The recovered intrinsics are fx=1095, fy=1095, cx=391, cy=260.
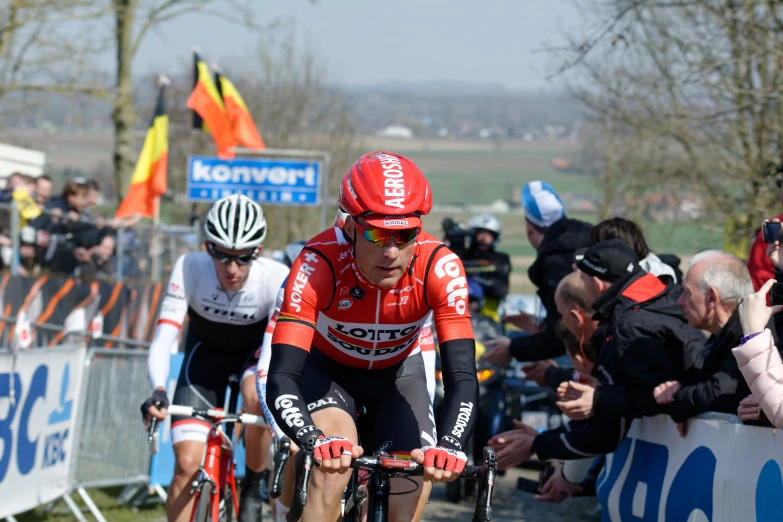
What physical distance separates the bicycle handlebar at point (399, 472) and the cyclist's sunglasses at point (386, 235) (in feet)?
2.82

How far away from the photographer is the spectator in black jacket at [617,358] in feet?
19.5

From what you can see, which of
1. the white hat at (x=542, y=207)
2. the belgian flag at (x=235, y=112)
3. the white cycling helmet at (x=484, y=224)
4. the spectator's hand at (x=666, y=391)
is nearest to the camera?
the spectator's hand at (x=666, y=391)

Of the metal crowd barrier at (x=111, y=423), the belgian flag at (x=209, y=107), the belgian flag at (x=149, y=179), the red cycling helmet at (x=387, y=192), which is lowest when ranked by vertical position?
the metal crowd barrier at (x=111, y=423)

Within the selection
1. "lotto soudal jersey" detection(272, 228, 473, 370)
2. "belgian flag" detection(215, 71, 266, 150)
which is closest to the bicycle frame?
"lotto soudal jersey" detection(272, 228, 473, 370)

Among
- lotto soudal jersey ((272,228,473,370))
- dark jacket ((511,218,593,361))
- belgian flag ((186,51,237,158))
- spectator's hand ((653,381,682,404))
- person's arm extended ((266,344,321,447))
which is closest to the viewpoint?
person's arm extended ((266,344,321,447))

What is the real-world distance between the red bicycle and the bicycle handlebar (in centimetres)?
201

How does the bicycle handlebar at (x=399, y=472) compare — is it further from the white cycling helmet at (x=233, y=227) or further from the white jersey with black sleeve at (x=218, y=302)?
the white jersey with black sleeve at (x=218, y=302)

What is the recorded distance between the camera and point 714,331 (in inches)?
223

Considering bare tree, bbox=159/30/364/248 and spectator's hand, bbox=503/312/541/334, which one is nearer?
spectator's hand, bbox=503/312/541/334

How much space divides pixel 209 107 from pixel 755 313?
15411mm

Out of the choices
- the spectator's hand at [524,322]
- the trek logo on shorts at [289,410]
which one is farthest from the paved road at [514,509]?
the trek logo on shorts at [289,410]

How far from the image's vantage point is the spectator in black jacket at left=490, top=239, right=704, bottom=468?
5.95 m

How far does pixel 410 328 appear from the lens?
4.92 meters

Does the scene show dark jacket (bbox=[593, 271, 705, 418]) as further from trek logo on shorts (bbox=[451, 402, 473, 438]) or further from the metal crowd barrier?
the metal crowd barrier
